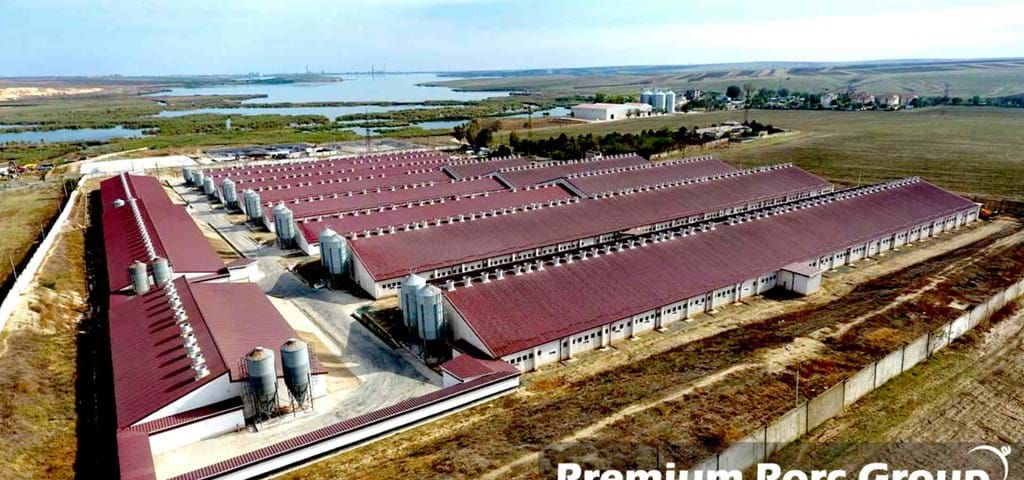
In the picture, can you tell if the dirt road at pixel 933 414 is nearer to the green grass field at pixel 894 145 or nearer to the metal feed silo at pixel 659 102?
the green grass field at pixel 894 145

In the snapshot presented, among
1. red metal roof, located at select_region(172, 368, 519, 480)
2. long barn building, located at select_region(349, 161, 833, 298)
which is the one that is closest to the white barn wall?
red metal roof, located at select_region(172, 368, 519, 480)

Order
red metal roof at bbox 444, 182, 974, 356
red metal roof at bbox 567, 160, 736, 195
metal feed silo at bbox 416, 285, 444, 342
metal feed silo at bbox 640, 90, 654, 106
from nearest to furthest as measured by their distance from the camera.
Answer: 1. metal feed silo at bbox 416, 285, 444, 342
2. red metal roof at bbox 444, 182, 974, 356
3. red metal roof at bbox 567, 160, 736, 195
4. metal feed silo at bbox 640, 90, 654, 106

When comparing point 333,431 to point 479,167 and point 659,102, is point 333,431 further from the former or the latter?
point 659,102

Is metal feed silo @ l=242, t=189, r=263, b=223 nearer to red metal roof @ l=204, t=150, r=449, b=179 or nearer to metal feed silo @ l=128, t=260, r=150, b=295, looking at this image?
red metal roof @ l=204, t=150, r=449, b=179

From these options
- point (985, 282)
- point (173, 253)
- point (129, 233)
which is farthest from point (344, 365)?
point (985, 282)

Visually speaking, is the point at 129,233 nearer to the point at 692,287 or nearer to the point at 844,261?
the point at 692,287

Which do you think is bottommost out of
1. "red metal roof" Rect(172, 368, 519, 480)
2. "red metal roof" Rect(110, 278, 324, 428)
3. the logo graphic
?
the logo graphic
